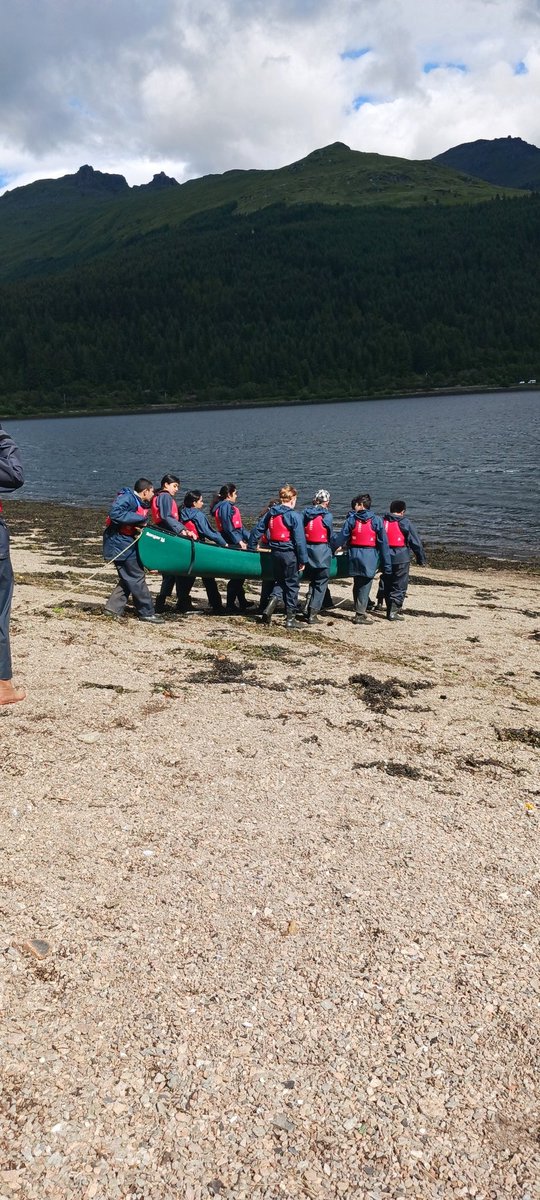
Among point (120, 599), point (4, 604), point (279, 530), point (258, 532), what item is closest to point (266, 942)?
point (4, 604)

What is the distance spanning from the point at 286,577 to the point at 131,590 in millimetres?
2899

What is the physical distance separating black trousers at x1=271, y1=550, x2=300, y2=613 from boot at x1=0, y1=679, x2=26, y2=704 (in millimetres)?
6580

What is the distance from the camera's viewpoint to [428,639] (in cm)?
1366

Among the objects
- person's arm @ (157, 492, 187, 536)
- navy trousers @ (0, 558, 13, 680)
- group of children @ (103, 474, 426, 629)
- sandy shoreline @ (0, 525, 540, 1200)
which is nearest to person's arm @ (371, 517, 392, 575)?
group of children @ (103, 474, 426, 629)

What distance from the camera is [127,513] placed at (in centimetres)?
1312

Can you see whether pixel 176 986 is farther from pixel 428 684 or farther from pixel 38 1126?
pixel 428 684

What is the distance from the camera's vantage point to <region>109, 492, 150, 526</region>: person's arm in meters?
13.0

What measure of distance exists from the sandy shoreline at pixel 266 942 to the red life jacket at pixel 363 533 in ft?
18.5

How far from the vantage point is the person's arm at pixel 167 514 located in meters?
13.8

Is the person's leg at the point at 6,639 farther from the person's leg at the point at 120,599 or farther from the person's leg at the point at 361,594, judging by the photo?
the person's leg at the point at 361,594

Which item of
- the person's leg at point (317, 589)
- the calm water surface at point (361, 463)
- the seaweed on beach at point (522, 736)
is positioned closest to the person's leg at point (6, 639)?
the seaweed on beach at point (522, 736)

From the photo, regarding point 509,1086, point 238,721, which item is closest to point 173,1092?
point 509,1086

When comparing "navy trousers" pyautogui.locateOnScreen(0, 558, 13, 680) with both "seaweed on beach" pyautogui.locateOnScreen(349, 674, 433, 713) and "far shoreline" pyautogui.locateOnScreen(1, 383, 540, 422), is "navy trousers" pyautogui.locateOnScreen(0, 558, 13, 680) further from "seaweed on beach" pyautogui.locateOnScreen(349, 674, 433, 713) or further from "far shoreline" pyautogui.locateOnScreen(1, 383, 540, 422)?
"far shoreline" pyautogui.locateOnScreen(1, 383, 540, 422)

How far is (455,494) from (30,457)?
56.8 m
